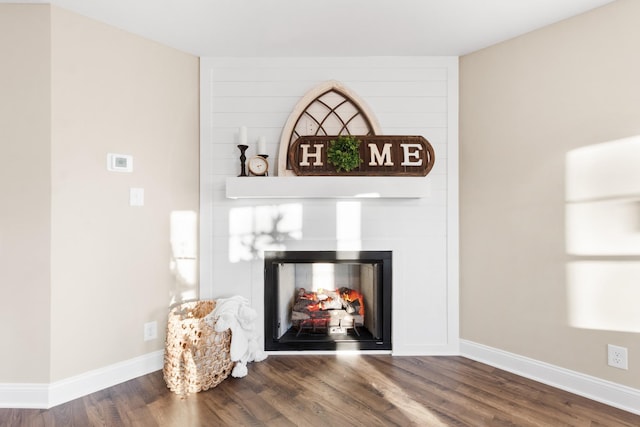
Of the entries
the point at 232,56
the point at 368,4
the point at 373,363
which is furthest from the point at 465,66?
the point at 373,363

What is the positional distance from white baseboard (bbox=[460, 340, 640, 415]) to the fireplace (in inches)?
26.2

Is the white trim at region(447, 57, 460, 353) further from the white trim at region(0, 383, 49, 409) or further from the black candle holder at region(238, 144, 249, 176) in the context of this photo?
the white trim at region(0, 383, 49, 409)

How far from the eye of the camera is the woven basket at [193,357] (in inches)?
76.7

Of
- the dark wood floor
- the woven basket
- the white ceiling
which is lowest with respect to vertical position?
the dark wood floor

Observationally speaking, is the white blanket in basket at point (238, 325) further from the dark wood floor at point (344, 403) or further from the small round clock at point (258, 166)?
the small round clock at point (258, 166)

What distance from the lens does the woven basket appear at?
6.39 feet

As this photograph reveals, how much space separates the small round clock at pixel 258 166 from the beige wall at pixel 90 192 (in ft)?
1.60

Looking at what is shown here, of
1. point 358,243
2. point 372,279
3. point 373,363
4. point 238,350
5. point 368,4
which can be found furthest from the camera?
point 372,279

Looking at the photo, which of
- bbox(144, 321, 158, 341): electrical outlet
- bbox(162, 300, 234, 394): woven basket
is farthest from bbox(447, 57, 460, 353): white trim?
bbox(144, 321, 158, 341): electrical outlet

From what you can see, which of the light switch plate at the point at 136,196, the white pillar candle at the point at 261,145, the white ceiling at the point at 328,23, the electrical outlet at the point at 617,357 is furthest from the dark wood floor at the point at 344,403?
the white ceiling at the point at 328,23

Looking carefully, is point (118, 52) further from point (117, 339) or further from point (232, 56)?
point (117, 339)

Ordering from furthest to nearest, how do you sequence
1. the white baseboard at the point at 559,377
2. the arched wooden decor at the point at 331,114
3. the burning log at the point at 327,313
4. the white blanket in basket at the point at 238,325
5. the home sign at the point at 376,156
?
the burning log at the point at 327,313 < the arched wooden decor at the point at 331,114 < the home sign at the point at 376,156 < the white blanket in basket at the point at 238,325 < the white baseboard at the point at 559,377

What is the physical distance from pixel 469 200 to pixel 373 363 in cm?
138

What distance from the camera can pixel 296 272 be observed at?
9.14ft
